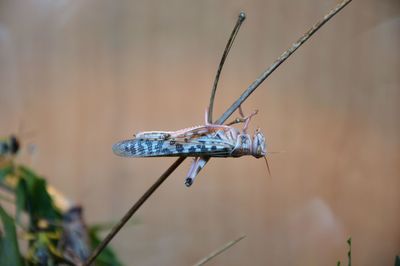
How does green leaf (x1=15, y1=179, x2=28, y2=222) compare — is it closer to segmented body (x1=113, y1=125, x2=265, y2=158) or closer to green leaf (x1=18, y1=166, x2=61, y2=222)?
green leaf (x1=18, y1=166, x2=61, y2=222)

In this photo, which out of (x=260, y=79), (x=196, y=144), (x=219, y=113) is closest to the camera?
(x=260, y=79)

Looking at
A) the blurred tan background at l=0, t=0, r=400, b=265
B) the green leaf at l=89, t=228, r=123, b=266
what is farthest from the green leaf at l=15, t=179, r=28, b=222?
the blurred tan background at l=0, t=0, r=400, b=265

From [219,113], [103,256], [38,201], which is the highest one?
[219,113]

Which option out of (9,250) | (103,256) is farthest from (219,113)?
(9,250)

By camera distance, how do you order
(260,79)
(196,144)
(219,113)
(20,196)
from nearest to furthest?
(260,79) < (196,144) < (20,196) < (219,113)

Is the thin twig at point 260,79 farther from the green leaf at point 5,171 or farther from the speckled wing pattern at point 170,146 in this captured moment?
the green leaf at point 5,171

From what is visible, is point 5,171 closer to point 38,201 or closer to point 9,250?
point 38,201

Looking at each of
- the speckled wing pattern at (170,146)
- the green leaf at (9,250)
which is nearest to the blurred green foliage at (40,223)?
the green leaf at (9,250)

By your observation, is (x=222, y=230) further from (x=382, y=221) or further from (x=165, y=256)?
(x=382, y=221)
